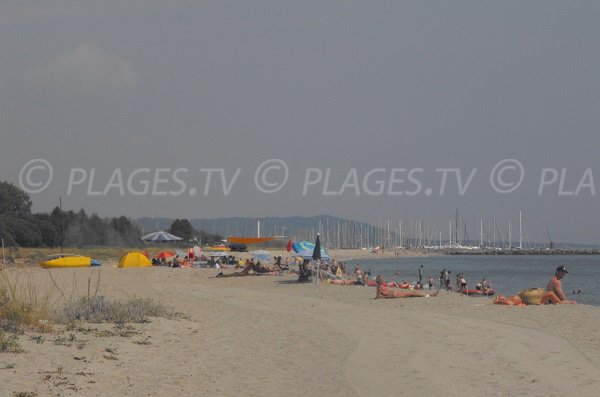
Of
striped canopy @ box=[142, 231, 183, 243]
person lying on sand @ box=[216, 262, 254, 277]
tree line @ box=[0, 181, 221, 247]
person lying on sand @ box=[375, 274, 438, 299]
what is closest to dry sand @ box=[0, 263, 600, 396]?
person lying on sand @ box=[375, 274, 438, 299]

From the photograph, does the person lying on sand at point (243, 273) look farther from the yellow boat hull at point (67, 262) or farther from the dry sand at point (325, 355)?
the dry sand at point (325, 355)

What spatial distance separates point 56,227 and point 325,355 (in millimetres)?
73502

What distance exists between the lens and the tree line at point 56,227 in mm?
69625

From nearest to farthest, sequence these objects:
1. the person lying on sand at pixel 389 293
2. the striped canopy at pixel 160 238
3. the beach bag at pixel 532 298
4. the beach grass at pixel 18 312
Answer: the beach grass at pixel 18 312 < the beach bag at pixel 532 298 < the person lying on sand at pixel 389 293 < the striped canopy at pixel 160 238

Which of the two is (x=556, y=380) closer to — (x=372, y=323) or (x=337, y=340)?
(x=337, y=340)

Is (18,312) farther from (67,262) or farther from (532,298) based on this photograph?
(67,262)

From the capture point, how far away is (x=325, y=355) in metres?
10.6

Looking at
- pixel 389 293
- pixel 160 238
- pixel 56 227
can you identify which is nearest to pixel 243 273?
pixel 389 293

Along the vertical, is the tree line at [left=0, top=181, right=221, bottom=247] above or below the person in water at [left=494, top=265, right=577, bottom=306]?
above

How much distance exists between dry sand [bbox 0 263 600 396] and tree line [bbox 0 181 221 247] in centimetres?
4242

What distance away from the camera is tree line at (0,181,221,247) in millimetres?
69625

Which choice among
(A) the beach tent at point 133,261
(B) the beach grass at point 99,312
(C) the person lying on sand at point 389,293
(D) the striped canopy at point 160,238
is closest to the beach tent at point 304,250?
(C) the person lying on sand at point 389,293

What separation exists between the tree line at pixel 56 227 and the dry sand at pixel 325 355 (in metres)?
42.4

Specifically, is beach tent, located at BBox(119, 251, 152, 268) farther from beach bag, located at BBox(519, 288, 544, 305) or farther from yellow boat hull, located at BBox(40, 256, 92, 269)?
beach bag, located at BBox(519, 288, 544, 305)
